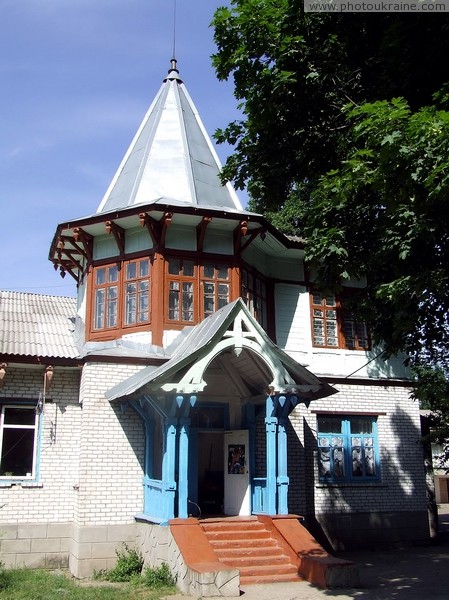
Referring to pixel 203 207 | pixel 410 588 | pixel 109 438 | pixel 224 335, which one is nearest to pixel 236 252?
pixel 203 207

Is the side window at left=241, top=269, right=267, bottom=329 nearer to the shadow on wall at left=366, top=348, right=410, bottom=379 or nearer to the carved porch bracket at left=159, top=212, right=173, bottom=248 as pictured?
the carved porch bracket at left=159, top=212, right=173, bottom=248

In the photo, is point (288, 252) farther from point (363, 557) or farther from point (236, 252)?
point (363, 557)

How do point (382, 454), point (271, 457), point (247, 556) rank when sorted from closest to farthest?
point (247, 556)
point (271, 457)
point (382, 454)

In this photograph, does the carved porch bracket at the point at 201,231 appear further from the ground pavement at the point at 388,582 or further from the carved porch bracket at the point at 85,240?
the ground pavement at the point at 388,582

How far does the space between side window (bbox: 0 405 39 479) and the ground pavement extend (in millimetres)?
5022

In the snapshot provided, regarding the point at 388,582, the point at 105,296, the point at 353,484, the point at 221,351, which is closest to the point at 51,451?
the point at 105,296

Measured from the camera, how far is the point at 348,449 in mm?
15727

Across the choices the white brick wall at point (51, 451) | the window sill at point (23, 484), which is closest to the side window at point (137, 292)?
the white brick wall at point (51, 451)

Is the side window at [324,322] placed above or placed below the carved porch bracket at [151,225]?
below

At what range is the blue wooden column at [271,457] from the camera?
12.1m

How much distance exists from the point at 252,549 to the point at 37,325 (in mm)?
7009

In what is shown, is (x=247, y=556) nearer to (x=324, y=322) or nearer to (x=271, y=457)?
(x=271, y=457)

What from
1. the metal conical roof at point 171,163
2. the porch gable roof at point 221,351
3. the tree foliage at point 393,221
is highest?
the metal conical roof at point 171,163

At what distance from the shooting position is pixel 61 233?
15.0m
